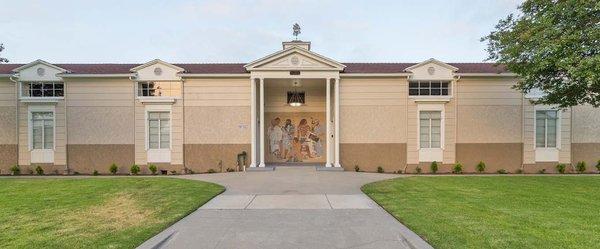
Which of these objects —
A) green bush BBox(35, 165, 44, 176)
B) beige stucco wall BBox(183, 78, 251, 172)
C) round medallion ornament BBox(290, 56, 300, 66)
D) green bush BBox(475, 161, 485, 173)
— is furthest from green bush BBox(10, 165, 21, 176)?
green bush BBox(475, 161, 485, 173)

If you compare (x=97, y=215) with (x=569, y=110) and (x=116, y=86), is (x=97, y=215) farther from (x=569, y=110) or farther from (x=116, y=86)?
(x=569, y=110)

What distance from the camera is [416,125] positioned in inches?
645

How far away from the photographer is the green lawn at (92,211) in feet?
17.7

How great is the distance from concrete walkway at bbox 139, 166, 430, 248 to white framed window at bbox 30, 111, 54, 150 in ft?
37.4

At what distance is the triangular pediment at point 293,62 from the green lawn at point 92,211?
6.57 m

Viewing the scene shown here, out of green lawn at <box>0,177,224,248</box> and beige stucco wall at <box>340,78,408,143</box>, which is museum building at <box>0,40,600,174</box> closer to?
beige stucco wall at <box>340,78,408,143</box>

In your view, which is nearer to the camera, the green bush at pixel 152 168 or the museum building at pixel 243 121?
the green bush at pixel 152 168

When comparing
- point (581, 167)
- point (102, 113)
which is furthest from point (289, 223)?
point (581, 167)

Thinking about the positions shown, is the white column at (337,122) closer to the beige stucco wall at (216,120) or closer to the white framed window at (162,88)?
the beige stucco wall at (216,120)

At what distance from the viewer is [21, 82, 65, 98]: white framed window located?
16.3 metres

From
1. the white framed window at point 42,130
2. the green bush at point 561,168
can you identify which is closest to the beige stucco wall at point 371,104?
the green bush at point 561,168

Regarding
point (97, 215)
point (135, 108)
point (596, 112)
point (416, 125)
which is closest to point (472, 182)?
point (416, 125)

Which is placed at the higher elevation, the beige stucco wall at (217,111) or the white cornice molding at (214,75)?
the white cornice molding at (214,75)

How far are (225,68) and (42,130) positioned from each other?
920cm
